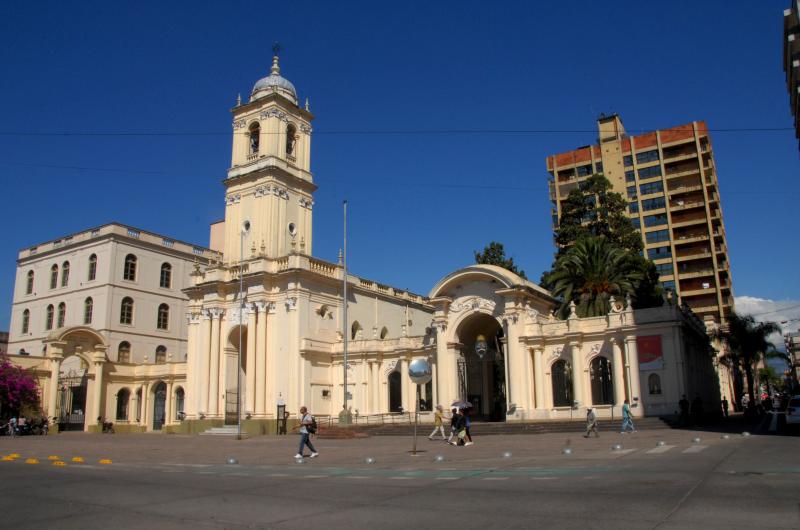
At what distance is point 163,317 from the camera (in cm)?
5550

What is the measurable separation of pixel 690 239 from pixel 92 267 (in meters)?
65.0

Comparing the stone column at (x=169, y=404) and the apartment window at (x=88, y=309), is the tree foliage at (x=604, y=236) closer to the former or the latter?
the stone column at (x=169, y=404)

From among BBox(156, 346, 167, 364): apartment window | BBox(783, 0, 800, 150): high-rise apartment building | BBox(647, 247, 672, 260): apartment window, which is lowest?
BBox(156, 346, 167, 364): apartment window

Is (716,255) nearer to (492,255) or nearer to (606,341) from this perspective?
(492,255)

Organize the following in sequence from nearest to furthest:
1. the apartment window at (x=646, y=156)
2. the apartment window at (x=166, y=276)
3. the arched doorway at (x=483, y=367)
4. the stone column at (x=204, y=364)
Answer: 1. the arched doorway at (x=483, y=367)
2. the stone column at (x=204, y=364)
3. the apartment window at (x=166, y=276)
4. the apartment window at (x=646, y=156)

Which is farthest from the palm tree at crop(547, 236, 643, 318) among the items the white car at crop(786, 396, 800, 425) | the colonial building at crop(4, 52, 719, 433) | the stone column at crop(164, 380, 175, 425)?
the stone column at crop(164, 380, 175, 425)

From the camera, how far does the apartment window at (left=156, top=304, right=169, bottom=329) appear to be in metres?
55.0

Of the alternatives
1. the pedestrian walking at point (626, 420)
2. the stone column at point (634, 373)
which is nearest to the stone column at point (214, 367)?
the stone column at point (634, 373)

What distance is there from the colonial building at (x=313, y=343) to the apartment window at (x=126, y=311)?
0.77 meters

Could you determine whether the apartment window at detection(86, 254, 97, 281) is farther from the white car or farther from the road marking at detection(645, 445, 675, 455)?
the white car

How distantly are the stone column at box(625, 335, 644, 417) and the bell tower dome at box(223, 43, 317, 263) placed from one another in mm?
21463

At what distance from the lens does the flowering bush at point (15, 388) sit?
4100 centimetres

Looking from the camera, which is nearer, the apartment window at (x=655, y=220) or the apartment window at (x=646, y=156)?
the apartment window at (x=655, y=220)

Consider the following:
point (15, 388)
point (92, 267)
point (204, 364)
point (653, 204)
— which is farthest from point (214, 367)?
point (653, 204)
